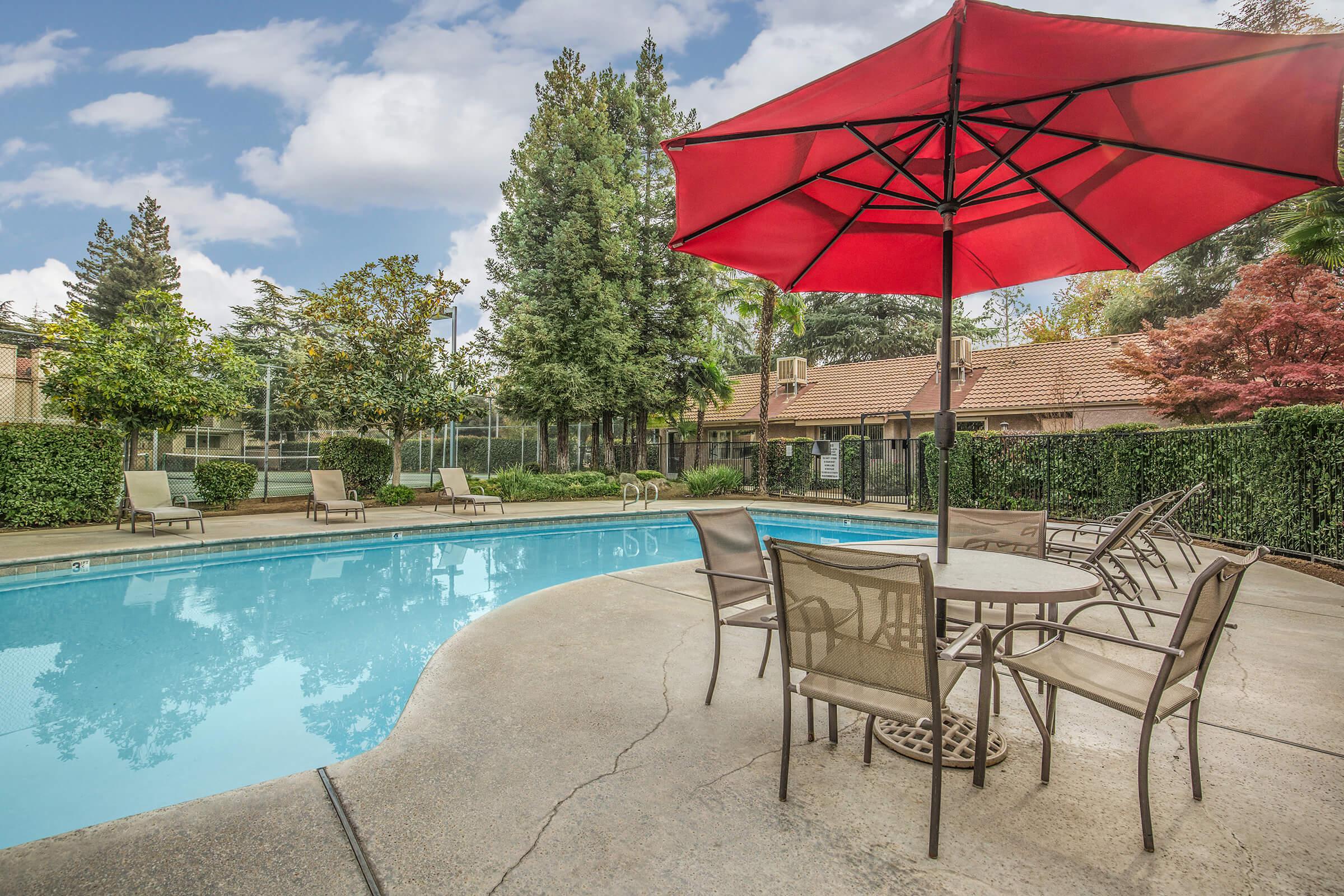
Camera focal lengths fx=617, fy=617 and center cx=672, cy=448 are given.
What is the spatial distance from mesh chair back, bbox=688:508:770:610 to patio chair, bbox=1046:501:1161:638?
69.2 inches

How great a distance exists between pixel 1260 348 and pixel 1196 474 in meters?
5.79

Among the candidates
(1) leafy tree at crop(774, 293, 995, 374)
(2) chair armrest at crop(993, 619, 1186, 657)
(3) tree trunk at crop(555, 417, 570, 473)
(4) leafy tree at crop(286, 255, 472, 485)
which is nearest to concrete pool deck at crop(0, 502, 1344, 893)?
(2) chair armrest at crop(993, 619, 1186, 657)

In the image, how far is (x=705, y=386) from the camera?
18844 millimetres

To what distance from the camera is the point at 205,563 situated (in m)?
7.42

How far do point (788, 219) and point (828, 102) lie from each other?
94 cm

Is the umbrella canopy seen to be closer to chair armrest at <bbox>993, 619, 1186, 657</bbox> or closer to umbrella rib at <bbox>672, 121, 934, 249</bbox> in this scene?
umbrella rib at <bbox>672, 121, 934, 249</bbox>

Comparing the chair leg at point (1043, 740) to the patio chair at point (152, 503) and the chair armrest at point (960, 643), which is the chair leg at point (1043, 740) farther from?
the patio chair at point (152, 503)

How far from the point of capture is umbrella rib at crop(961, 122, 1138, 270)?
2.85m

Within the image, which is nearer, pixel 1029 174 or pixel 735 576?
pixel 735 576

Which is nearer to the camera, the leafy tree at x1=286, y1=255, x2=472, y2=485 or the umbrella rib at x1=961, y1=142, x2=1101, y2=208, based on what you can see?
the umbrella rib at x1=961, y1=142, x2=1101, y2=208

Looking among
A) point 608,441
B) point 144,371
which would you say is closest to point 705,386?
point 608,441

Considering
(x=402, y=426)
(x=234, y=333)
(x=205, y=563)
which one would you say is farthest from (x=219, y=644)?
(x=234, y=333)

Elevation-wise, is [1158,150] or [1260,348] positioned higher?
[1260,348]

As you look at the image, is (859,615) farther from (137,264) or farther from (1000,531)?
(137,264)
